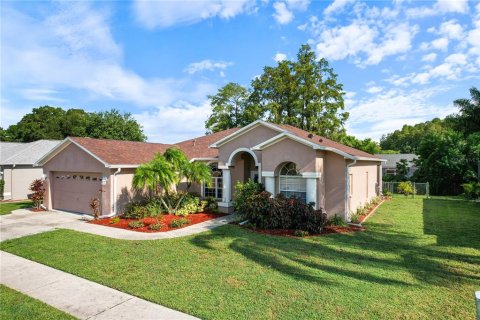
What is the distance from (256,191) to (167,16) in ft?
30.6

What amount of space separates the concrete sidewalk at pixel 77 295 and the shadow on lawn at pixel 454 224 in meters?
10.2

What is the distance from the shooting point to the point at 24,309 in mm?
5777

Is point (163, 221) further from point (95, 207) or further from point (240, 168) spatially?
point (240, 168)

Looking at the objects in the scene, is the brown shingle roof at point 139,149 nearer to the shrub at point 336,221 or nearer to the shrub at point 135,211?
the shrub at point 135,211

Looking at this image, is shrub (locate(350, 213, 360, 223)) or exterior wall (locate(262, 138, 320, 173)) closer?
exterior wall (locate(262, 138, 320, 173))

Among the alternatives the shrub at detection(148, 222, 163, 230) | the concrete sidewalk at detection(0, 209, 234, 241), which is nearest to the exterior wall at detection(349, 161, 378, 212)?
the concrete sidewalk at detection(0, 209, 234, 241)

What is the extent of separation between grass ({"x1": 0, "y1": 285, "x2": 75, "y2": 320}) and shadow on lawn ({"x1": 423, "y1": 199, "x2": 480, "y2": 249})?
39.1 ft

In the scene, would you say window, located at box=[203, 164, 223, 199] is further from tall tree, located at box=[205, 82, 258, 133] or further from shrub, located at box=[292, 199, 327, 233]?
tall tree, located at box=[205, 82, 258, 133]

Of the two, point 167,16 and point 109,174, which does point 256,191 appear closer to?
point 109,174

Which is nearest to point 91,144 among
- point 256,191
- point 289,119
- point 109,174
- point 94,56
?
point 109,174

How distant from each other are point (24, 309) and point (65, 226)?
8.70 metres

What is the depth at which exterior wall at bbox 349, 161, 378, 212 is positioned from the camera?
15635 millimetres

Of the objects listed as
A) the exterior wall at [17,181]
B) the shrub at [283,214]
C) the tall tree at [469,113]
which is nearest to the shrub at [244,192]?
the shrub at [283,214]

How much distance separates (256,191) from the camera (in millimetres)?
14445
